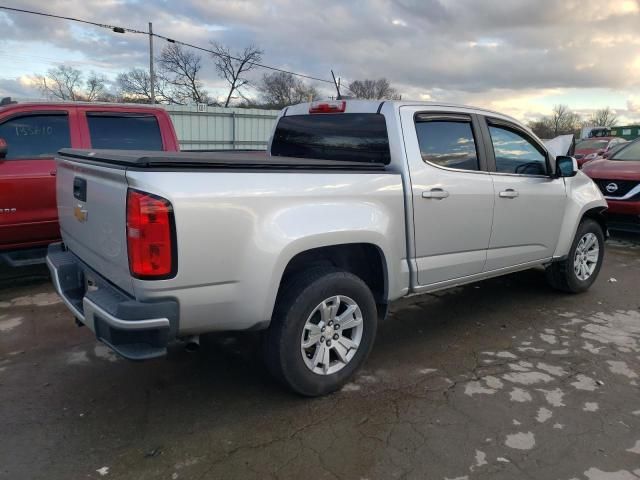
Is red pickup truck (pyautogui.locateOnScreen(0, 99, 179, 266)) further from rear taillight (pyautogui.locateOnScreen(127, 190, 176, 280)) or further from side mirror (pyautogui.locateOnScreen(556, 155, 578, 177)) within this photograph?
side mirror (pyautogui.locateOnScreen(556, 155, 578, 177))

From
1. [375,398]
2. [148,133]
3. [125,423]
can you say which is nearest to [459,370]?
[375,398]

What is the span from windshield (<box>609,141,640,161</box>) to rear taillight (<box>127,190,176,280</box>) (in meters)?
8.93

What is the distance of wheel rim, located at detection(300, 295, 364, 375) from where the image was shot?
3209 mm

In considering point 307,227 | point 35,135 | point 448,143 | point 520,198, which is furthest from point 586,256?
point 35,135

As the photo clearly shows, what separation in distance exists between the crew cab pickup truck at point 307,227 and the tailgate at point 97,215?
0.01 meters

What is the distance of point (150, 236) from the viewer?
2.53 metres

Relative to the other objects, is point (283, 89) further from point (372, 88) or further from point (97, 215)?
point (97, 215)

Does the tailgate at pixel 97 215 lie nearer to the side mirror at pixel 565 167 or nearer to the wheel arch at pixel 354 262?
the wheel arch at pixel 354 262

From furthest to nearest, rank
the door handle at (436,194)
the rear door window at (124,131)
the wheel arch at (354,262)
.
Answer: the rear door window at (124,131) < the door handle at (436,194) < the wheel arch at (354,262)

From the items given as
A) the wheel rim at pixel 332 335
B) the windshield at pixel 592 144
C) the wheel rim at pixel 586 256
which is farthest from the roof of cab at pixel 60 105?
the windshield at pixel 592 144

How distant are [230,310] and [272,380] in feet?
3.16

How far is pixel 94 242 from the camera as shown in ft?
10.0

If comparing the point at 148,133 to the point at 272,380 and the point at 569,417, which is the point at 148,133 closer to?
the point at 272,380

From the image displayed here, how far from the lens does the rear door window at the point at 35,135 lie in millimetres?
5441
